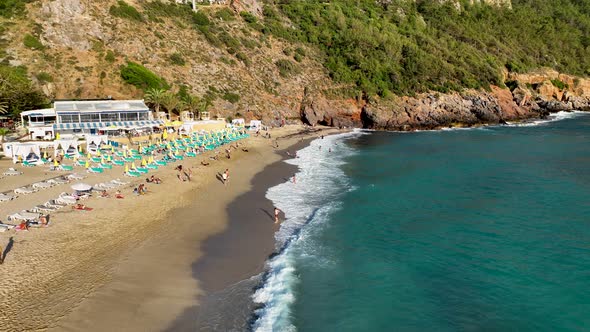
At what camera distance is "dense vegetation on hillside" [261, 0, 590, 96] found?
8138cm

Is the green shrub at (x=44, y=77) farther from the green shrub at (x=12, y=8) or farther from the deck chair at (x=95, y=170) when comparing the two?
the deck chair at (x=95, y=170)

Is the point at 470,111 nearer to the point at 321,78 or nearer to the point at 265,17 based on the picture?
the point at 321,78

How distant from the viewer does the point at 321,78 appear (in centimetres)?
7662

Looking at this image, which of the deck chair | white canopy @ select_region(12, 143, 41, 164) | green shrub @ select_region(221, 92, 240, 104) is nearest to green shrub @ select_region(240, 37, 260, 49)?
green shrub @ select_region(221, 92, 240, 104)

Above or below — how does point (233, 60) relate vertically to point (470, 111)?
above

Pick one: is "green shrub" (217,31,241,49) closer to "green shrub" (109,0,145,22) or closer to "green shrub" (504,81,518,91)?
"green shrub" (109,0,145,22)

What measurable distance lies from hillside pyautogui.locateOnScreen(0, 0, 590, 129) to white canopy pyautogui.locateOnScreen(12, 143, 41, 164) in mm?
12056

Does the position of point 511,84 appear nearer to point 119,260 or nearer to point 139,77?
point 139,77

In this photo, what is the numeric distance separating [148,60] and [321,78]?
32.5 metres

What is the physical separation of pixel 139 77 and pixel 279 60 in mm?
Result: 28676

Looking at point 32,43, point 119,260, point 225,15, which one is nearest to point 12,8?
point 32,43

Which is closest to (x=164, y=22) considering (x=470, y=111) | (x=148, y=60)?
(x=148, y=60)

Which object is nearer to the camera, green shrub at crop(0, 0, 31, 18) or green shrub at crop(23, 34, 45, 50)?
green shrub at crop(23, 34, 45, 50)

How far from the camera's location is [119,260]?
16.9 meters
